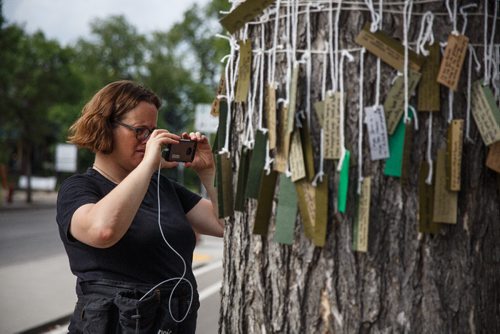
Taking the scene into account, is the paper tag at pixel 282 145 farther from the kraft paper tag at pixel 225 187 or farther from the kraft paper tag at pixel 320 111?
the kraft paper tag at pixel 225 187

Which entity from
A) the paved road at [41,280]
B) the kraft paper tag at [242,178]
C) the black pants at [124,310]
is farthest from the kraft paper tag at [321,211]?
the paved road at [41,280]

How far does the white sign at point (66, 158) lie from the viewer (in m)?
29.2

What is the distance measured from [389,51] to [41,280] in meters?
7.93

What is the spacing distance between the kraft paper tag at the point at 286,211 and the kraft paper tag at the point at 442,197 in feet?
1.04

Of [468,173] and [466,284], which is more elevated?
[468,173]

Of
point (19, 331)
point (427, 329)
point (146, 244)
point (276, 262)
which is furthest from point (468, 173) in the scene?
point (19, 331)

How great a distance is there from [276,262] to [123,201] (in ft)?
2.18

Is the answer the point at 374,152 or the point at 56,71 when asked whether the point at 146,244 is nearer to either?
the point at 374,152

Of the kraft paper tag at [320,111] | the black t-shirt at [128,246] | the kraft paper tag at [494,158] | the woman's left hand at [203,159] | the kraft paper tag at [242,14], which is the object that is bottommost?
the black t-shirt at [128,246]

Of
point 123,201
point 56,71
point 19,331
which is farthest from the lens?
point 56,71

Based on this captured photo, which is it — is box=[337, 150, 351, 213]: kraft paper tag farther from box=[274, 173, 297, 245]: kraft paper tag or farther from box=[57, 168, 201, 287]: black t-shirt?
box=[57, 168, 201, 287]: black t-shirt

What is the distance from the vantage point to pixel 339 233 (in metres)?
1.43

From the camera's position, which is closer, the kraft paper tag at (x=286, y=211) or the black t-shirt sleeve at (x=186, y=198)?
the kraft paper tag at (x=286, y=211)

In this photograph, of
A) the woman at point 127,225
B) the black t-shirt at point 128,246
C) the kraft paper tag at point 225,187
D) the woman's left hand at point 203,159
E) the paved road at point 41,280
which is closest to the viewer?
the kraft paper tag at point 225,187
